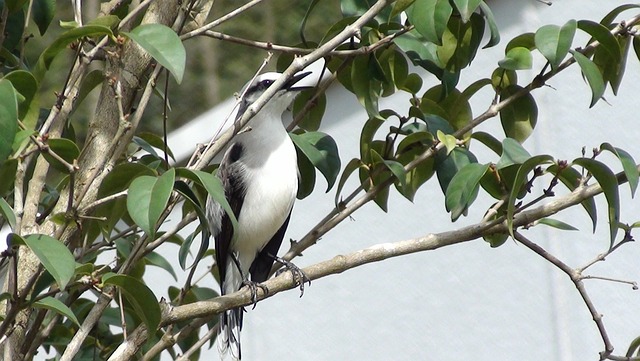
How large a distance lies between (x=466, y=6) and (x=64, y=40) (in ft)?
2.14

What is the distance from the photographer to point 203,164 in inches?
75.0

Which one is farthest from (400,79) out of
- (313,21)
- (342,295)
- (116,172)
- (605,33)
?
(313,21)

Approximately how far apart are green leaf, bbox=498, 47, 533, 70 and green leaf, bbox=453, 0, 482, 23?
251 millimetres

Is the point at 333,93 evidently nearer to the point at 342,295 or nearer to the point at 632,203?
the point at 342,295

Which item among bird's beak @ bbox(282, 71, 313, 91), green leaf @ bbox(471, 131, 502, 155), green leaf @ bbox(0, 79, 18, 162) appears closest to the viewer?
green leaf @ bbox(0, 79, 18, 162)

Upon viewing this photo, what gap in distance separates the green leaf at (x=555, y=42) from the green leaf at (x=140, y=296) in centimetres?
77

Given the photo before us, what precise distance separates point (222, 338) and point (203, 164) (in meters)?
1.05

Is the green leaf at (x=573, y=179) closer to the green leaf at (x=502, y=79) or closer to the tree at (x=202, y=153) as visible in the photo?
the tree at (x=202, y=153)

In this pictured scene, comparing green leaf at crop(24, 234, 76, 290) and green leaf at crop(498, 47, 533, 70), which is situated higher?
green leaf at crop(498, 47, 533, 70)

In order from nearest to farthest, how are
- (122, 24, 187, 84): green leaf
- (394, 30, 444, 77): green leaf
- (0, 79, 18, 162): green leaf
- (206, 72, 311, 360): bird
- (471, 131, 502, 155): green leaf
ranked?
1. (0, 79, 18, 162): green leaf
2. (122, 24, 187, 84): green leaf
3. (394, 30, 444, 77): green leaf
4. (471, 131, 502, 155): green leaf
5. (206, 72, 311, 360): bird

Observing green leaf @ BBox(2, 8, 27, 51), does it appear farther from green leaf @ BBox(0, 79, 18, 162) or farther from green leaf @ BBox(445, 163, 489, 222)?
green leaf @ BBox(445, 163, 489, 222)

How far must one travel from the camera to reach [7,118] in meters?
1.50

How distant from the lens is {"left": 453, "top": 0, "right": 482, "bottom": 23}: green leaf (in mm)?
1785

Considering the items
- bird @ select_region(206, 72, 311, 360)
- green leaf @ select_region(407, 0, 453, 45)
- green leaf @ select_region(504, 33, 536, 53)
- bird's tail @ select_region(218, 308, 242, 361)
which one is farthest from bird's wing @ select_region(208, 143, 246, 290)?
green leaf @ select_region(407, 0, 453, 45)
